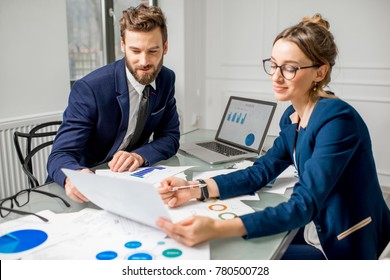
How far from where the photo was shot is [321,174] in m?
1.05

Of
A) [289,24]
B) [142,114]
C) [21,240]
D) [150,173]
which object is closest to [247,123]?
[142,114]

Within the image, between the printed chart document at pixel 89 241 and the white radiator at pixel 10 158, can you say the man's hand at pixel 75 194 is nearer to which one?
the printed chart document at pixel 89 241

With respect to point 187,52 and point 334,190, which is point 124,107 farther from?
point 187,52

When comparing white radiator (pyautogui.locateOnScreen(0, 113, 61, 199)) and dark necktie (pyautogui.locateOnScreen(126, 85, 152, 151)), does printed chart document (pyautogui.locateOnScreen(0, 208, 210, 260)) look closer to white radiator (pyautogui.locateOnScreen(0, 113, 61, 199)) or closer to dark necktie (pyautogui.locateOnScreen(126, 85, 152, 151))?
dark necktie (pyautogui.locateOnScreen(126, 85, 152, 151))

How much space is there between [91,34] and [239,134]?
200cm

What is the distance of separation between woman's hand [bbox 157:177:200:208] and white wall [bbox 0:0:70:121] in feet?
5.71

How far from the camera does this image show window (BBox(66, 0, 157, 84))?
10.4 feet

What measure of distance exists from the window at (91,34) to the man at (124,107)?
1621mm

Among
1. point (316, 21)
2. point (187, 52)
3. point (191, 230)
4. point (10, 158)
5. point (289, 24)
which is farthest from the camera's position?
point (187, 52)

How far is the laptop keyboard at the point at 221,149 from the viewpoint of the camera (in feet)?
5.88

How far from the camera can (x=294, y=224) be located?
100cm
